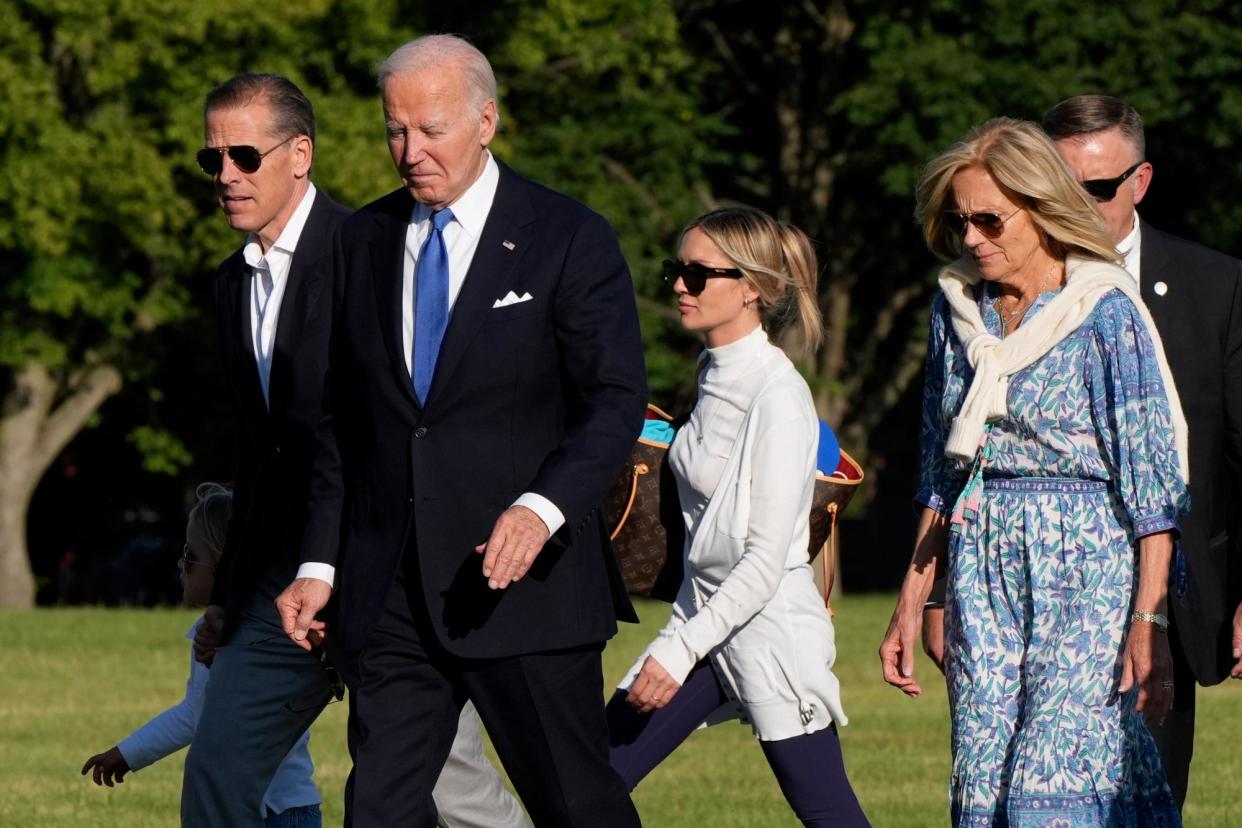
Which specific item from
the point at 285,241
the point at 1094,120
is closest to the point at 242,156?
the point at 285,241

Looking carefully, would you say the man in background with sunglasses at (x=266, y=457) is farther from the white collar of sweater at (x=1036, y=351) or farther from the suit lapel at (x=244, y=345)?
the white collar of sweater at (x=1036, y=351)

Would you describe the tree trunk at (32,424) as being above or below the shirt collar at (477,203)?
below

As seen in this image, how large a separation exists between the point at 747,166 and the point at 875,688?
14.5m

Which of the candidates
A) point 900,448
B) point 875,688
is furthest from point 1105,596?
point 900,448

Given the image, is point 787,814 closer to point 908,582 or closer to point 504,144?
point 908,582

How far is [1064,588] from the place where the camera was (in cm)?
486

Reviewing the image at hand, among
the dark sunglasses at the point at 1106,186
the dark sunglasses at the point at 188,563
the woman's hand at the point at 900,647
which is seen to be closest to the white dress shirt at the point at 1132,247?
the dark sunglasses at the point at 1106,186

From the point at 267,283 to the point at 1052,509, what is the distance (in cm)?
210

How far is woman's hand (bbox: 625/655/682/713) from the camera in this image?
5219 mm

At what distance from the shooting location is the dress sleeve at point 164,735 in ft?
20.3

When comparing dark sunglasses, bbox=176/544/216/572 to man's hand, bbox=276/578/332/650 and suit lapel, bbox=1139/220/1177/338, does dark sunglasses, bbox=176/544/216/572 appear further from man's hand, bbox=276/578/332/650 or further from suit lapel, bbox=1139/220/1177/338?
suit lapel, bbox=1139/220/1177/338

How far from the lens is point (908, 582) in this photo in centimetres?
521

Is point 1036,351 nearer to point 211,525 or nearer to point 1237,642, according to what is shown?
point 1237,642

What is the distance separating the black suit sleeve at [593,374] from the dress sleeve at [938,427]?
0.75 metres
